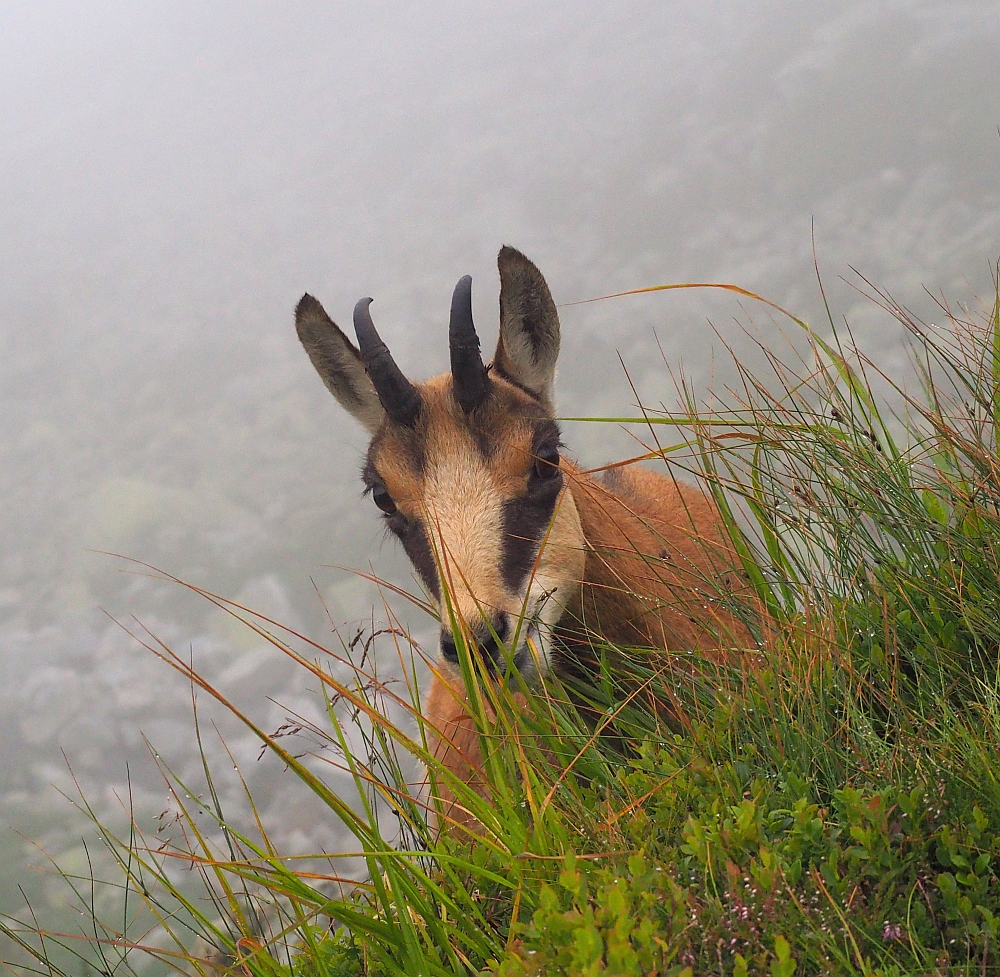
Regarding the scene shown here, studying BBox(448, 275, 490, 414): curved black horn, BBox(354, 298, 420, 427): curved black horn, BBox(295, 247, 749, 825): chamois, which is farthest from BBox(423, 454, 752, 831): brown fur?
BBox(354, 298, 420, 427): curved black horn

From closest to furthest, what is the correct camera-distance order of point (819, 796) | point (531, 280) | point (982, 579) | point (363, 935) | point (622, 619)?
point (819, 796) < point (363, 935) < point (982, 579) < point (622, 619) < point (531, 280)

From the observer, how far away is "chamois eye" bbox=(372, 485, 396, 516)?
470cm

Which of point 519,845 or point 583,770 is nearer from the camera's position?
point 519,845

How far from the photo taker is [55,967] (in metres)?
2.89

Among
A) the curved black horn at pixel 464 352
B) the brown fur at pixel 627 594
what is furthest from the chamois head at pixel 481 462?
the brown fur at pixel 627 594

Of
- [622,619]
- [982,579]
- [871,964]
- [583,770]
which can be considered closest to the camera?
[871,964]

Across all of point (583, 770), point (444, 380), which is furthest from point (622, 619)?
point (444, 380)

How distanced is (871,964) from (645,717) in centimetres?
166

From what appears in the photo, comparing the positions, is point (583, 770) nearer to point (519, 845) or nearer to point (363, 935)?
point (519, 845)

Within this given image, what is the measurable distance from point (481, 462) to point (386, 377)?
0.74 metres

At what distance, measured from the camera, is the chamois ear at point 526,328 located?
15.9 ft

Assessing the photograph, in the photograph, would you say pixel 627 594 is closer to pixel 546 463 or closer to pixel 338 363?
pixel 546 463

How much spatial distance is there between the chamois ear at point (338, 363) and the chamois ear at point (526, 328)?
2.75ft

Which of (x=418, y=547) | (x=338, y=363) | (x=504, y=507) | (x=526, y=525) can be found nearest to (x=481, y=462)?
(x=504, y=507)
